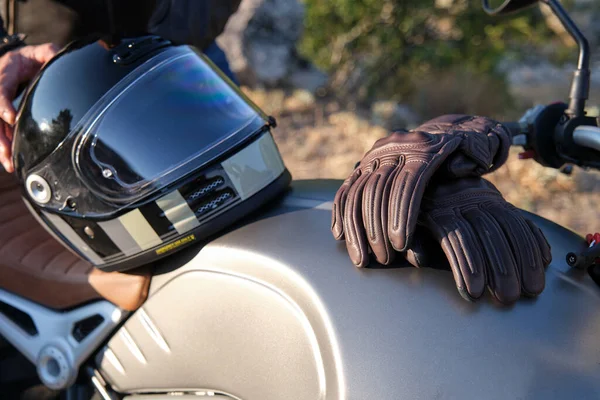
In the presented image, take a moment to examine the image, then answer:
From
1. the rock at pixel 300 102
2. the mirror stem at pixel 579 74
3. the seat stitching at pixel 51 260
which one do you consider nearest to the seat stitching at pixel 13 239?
the seat stitching at pixel 51 260

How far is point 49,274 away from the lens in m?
1.24

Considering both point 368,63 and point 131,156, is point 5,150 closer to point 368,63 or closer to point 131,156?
point 131,156

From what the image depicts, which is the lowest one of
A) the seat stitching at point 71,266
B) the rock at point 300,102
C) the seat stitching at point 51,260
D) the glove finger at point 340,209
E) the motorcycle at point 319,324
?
the rock at point 300,102

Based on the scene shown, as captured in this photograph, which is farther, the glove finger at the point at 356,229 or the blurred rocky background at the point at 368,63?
the blurred rocky background at the point at 368,63

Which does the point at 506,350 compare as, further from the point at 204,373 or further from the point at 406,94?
the point at 406,94

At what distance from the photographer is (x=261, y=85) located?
516cm

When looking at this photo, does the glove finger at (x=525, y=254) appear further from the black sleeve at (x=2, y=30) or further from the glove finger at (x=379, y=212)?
the black sleeve at (x=2, y=30)

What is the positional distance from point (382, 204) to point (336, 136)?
11.0 feet

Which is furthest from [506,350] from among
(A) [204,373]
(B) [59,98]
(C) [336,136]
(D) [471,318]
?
(C) [336,136]

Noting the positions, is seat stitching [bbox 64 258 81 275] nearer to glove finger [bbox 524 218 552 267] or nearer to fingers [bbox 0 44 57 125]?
fingers [bbox 0 44 57 125]

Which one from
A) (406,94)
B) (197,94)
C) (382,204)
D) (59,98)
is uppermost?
(59,98)

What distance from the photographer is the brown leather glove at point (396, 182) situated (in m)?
0.87

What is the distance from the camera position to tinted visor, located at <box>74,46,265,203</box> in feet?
3.52

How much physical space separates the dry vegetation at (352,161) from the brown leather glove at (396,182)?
91.0 inches
